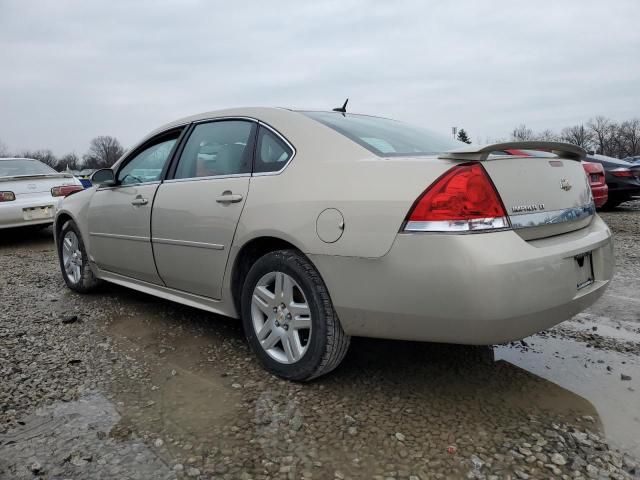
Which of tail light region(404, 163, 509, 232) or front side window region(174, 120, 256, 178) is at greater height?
front side window region(174, 120, 256, 178)

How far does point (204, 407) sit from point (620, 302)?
323 centimetres

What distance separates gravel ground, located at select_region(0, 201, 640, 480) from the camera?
6.43 feet

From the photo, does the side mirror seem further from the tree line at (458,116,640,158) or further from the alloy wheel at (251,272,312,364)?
the tree line at (458,116,640,158)

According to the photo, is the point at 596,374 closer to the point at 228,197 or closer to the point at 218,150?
the point at 228,197

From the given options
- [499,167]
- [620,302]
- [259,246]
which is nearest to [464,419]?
[499,167]

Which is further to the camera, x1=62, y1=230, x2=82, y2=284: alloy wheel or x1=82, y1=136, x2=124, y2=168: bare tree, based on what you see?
x1=82, y1=136, x2=124, y2=168: bare tree

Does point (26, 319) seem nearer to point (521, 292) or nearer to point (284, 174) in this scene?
point (284, 174)

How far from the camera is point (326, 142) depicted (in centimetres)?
258

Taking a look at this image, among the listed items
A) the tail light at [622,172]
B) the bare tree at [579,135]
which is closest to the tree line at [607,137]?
the bare tree at [579,135]

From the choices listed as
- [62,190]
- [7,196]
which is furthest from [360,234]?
[62,190]

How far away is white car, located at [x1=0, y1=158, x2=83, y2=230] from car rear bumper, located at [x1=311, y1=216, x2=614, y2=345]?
647 cm

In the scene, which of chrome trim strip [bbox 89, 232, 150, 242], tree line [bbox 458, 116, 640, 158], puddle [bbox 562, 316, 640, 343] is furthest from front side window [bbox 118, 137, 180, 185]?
tree line [bbox 458, 116, 640, 158]

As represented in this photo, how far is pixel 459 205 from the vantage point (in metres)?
2.07

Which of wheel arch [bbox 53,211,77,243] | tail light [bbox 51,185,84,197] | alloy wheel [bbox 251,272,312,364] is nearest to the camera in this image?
alloy wheel [bbox 251,272,312,364]
